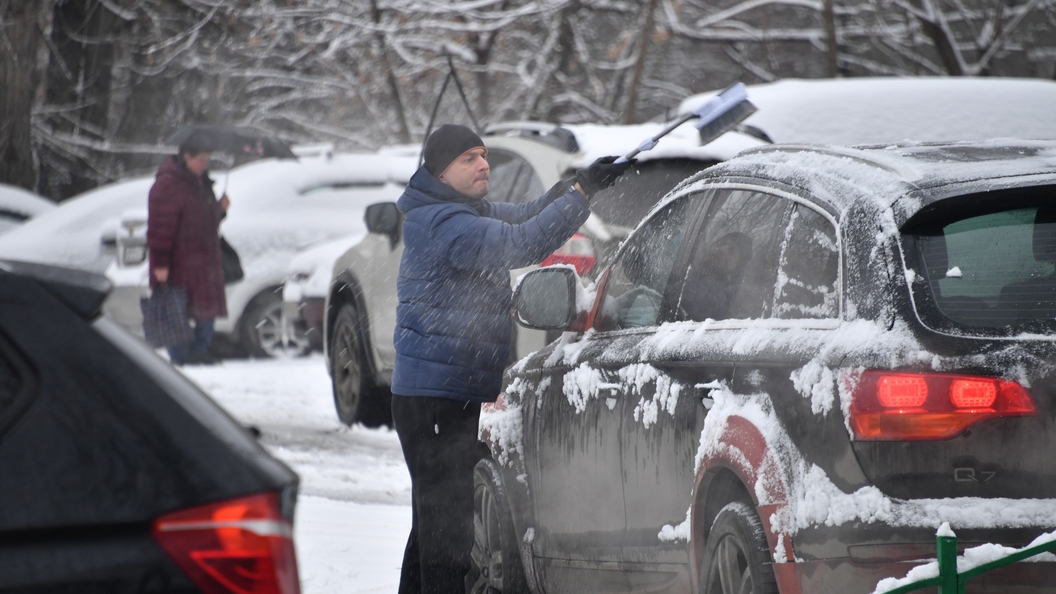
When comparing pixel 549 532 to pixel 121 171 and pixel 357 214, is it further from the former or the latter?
pixel 121 171

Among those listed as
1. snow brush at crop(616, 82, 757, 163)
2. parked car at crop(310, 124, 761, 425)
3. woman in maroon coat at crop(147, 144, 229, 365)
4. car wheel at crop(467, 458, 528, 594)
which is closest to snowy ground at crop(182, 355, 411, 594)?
parked car at crop(310, 124, 761, 425)

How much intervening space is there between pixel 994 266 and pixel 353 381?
20.7 ft

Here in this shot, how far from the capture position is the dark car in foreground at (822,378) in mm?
2732

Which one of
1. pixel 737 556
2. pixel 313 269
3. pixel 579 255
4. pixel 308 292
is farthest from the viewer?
pixel 313 269

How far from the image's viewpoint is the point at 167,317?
412 inches

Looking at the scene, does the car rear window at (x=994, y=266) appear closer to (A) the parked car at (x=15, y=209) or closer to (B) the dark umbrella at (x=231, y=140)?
(B) the dark umbrella at (x=231, y=140)

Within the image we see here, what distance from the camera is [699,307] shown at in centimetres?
370

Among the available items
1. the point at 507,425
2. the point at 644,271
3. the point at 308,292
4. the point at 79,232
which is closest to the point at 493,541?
the point at 507,425

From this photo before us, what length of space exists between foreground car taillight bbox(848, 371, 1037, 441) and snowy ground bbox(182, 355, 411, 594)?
9.59ft

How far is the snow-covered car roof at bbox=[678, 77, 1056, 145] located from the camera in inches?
303

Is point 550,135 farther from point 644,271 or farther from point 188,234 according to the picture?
point 188,234

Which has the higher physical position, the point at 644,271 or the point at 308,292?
the point at 308,292

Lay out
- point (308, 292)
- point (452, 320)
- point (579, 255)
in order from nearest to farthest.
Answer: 1. point (452, 320)
2. point (579, 255)
3. point (308, 292)

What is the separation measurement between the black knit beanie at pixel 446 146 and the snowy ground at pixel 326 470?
177cm
